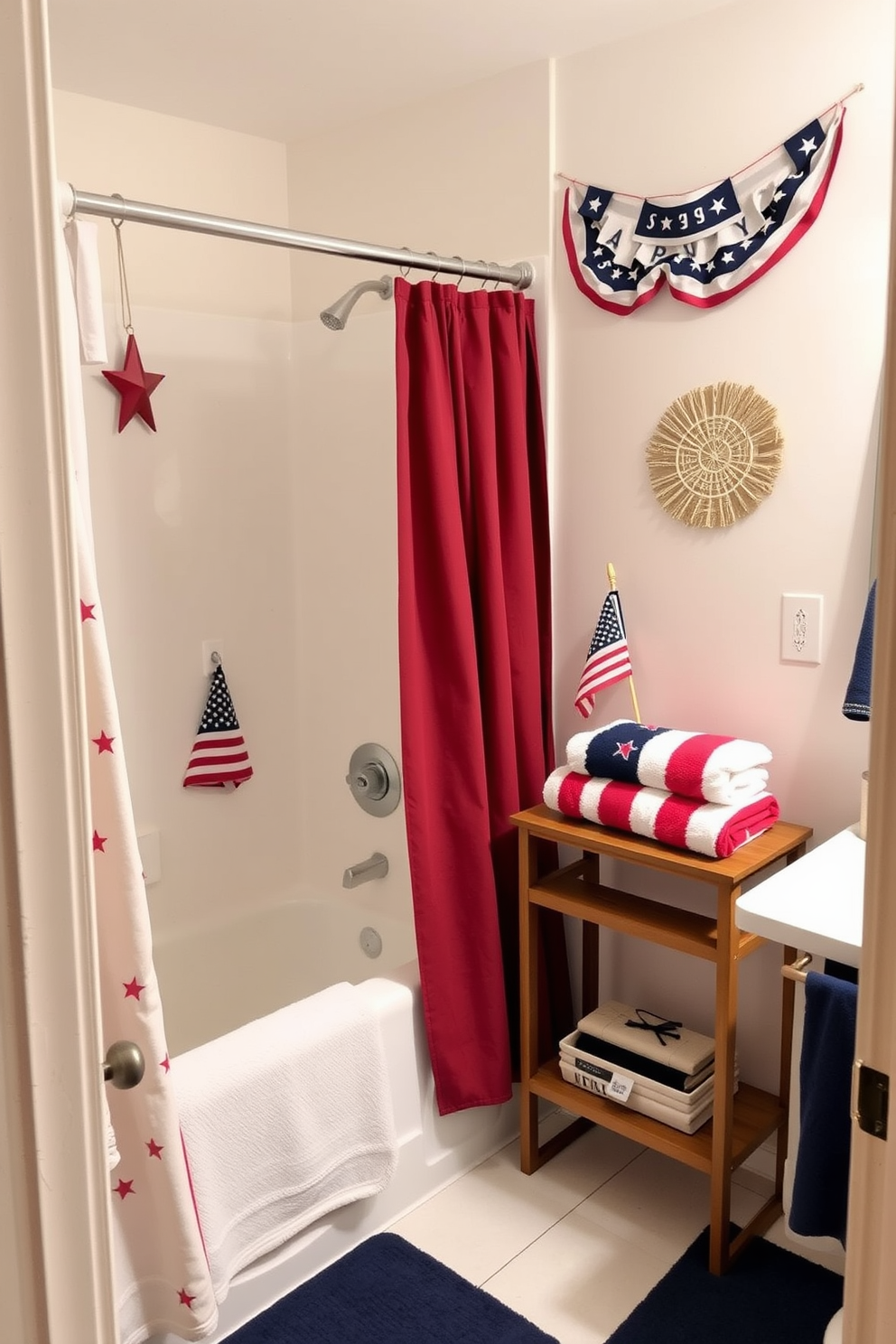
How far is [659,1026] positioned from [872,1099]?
141 cm

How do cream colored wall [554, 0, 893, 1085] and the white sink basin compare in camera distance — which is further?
cream colored wall [554, 0, 893, 1085]

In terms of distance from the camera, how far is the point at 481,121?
8.26 feet

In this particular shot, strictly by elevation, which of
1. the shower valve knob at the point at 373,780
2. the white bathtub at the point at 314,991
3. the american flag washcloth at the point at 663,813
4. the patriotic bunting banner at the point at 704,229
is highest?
the patriotic bunting banner at the point at 704,229

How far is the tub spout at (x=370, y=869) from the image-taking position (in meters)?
2.82

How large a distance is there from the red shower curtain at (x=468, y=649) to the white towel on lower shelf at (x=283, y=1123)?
216mm

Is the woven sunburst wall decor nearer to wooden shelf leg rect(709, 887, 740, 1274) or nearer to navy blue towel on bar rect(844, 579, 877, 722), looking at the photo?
navy blue towel on bar rect(844, 579, 877, 722)

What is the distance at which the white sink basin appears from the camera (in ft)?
5.40

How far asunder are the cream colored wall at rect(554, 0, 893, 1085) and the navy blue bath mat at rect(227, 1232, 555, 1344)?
75 cm

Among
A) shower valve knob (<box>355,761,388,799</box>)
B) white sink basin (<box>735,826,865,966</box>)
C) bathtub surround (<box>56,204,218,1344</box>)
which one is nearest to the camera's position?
bathtub surround (<box>56,204,218,1344</box>)

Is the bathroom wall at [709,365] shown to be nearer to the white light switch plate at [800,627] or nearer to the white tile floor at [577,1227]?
the white light switch plate at [800,627]

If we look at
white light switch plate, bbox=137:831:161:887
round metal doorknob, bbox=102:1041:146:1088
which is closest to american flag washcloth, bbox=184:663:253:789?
white light switch plate, bbox=137:831:161:887

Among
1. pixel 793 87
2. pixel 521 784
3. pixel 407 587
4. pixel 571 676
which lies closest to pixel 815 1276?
pixel 521 784

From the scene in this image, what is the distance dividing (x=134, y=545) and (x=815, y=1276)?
213 cm

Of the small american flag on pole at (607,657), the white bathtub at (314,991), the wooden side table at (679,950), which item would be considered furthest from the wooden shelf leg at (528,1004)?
the small american flag on pole at (607,657)
